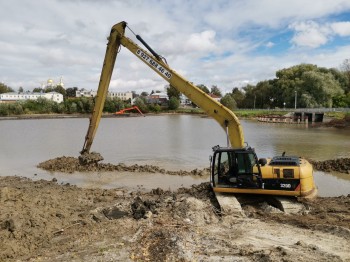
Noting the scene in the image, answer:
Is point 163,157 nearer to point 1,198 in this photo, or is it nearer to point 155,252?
point 1,198

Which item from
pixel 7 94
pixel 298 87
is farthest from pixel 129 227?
pixel 7 94

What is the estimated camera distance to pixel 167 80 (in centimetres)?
1234

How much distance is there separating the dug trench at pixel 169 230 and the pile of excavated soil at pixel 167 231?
0.06 feet

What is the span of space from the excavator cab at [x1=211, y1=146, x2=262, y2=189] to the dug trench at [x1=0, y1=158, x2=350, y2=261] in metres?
0.70

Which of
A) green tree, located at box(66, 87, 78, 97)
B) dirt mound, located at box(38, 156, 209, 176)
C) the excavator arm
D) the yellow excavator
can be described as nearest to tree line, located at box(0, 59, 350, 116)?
dirt mound, located at box(38, 156, 209, 176)

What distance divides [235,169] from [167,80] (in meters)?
4.30

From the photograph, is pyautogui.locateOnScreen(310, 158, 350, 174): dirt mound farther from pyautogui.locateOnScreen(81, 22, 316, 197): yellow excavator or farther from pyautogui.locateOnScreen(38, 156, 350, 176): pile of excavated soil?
pyautogui.locateOnScreen(81, 22, 316, 197): yellow excavator

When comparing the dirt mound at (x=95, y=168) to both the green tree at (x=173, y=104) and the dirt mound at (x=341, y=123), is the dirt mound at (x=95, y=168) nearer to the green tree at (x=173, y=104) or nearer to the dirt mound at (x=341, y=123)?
the dirt mound at (x=341, y=123)

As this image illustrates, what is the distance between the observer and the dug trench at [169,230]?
6.56m

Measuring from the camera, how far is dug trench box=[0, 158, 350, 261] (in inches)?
258

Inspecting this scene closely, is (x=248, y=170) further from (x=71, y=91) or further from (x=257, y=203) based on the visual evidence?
(x=71, y=91)

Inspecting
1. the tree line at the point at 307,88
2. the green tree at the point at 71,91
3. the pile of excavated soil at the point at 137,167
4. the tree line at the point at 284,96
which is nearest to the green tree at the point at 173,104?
the tree line at the point at 284,96

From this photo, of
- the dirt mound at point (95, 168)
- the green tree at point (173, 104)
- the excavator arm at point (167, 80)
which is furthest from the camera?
the green tree at point (173, 104)

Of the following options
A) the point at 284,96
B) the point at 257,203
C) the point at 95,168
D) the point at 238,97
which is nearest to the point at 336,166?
the point at 257,203
